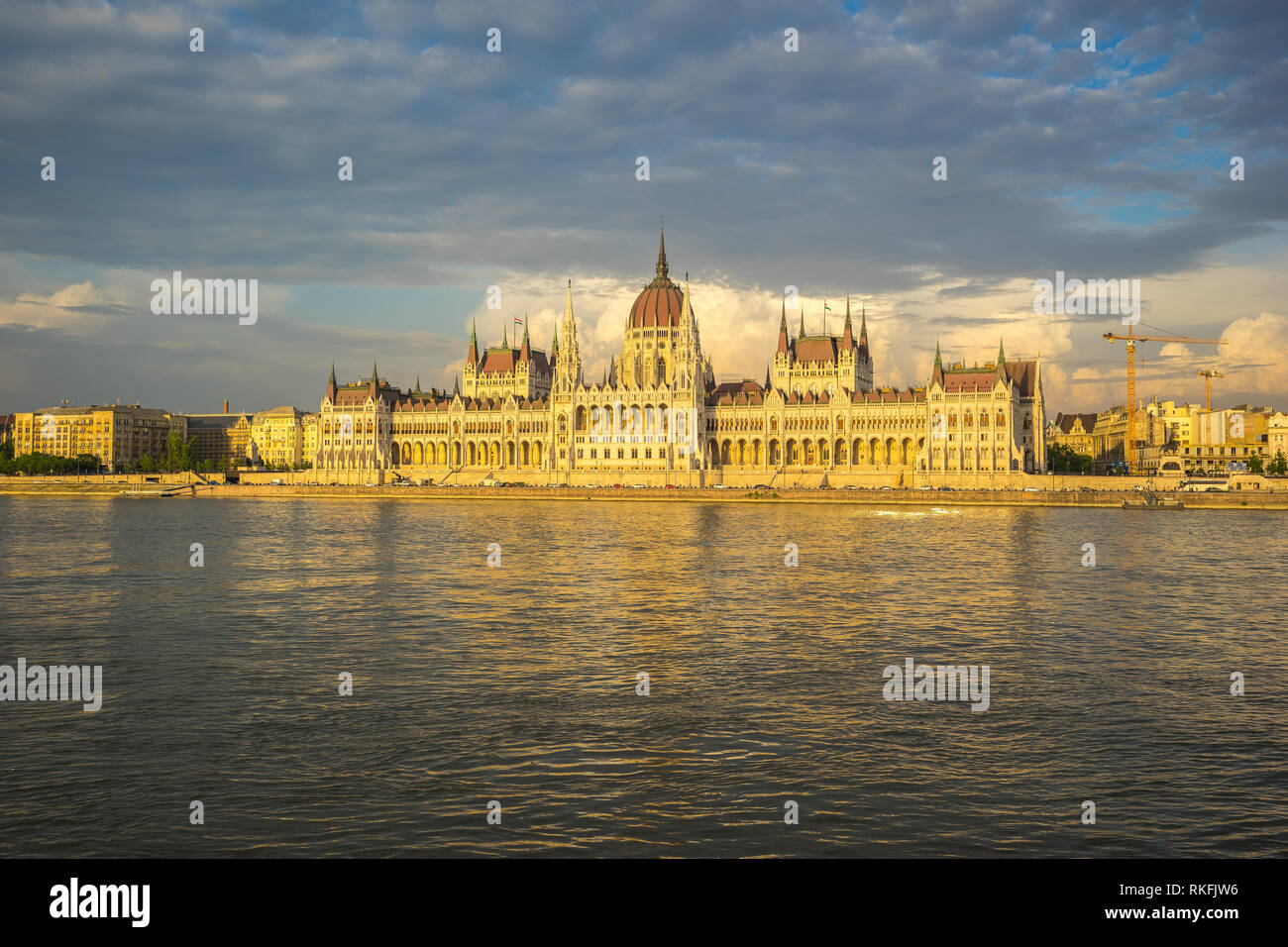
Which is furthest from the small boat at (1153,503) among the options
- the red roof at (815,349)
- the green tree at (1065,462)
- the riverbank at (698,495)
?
the red roof at (815,349)

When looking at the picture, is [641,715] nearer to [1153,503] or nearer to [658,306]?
[1153,503]

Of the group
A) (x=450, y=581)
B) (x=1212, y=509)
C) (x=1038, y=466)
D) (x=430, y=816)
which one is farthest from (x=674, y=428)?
(x=430, y=816)

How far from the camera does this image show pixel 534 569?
40.8m

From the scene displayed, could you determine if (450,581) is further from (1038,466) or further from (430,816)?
(1038,466)

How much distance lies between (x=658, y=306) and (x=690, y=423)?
21.9 m

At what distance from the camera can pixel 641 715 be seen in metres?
17.0

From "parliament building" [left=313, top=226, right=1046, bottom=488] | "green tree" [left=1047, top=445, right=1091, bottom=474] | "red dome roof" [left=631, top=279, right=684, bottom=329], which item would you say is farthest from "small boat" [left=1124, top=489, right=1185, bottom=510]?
"red dome roof" [left=631, top=279, right=684, bottom=329]

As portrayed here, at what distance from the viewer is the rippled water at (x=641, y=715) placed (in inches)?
471

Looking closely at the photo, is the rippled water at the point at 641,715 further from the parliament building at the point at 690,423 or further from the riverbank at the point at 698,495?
the parliament building at the point at 690,423

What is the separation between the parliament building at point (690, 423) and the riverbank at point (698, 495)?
1548 centimetres

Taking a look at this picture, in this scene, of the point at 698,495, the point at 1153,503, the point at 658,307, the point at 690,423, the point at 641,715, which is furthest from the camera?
the point at 658,307

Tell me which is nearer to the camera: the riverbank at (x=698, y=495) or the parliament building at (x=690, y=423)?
the riverbank at (x=698, y=495)

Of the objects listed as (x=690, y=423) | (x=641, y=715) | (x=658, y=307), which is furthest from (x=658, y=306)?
(x=641, y=715)

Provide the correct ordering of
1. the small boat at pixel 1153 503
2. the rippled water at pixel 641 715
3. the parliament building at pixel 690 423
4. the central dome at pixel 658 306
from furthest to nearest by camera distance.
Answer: the central dome at pixel 658 306 → the parliament building at pixel 690 423 → the small boat at pixel 1153 503 → the rippled water at pixel 641 715
